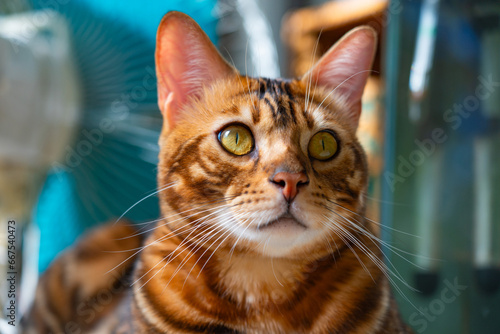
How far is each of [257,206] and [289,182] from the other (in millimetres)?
42

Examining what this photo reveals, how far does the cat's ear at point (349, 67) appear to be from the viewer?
0.53m

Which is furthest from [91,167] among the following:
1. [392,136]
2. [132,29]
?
[392,136]

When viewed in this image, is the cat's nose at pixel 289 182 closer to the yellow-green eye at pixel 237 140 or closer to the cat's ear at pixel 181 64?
the yellow-green eye at pixel 237 140

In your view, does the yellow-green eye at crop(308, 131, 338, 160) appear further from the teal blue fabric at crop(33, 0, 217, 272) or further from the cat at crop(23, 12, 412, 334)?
the teal blue fabric at crop(33, 0, 217, 272)

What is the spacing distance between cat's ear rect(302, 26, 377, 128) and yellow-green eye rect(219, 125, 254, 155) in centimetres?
12

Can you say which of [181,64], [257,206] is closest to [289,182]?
[257,206]

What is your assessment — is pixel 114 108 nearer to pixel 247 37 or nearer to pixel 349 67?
pixel 247 37

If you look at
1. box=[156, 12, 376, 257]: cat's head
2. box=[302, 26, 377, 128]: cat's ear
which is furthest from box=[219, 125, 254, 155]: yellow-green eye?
box=[302, 26, 377, 128]: cat's ear

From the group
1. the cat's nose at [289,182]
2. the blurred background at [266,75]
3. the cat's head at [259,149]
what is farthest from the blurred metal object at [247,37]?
the cat's nose at [289,182]

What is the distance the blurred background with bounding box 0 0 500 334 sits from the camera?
0.67 metres

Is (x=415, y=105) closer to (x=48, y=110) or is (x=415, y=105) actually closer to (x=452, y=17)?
(x=452, y=17)

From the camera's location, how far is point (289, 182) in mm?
446

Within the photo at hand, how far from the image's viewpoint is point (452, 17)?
0.88 metres

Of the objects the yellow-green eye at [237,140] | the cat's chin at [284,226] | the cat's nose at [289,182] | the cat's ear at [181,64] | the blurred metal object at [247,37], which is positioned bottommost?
the cat's chin at [284,226]
